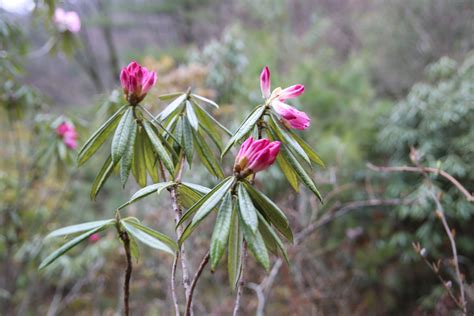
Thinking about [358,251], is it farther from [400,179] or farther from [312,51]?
[312,51]

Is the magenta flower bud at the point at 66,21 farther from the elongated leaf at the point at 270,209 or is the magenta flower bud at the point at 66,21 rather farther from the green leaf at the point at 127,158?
the elongated leaf at the point at 270,209

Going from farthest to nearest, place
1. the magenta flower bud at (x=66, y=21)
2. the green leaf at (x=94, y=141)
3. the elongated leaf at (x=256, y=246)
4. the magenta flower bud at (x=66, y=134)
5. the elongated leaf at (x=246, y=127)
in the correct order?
the magenta flower bud at (x=66, y=21) → the magenta flower bud at (x=66, y=134) → the green leaf at (x=94, y=141) → the elongated leaf at (x=246, y=127) → the elongated leaf at (x=256, y=246)

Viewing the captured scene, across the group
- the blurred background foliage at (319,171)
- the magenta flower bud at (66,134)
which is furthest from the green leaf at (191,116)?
the magenta flower bud at (66,134)

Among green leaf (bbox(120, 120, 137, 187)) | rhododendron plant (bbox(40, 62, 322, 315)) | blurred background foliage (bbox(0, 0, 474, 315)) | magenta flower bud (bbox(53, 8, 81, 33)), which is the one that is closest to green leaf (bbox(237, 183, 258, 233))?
rhododendron plant (bbox(40, 62, 322, 315))

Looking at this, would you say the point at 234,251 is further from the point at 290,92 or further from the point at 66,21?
the point at 66,21

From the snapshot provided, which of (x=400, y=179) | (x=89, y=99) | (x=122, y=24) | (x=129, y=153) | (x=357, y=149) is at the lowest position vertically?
(x=129, y=153)

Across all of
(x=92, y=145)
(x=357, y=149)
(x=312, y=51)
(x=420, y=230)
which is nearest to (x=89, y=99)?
(x=312, y=51)
